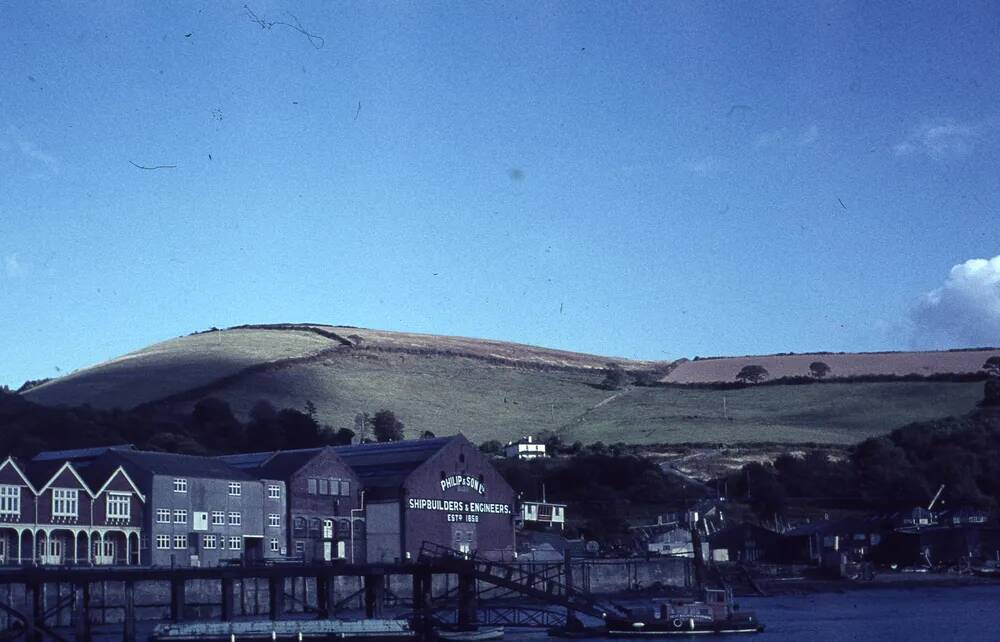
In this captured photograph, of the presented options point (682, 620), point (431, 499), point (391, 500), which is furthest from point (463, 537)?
point (682, 620)

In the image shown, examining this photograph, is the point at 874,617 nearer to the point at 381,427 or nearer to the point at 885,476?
the point at 885,476

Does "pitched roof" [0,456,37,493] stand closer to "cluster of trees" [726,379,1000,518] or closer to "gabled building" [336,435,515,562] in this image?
"gabled building" [336,435,515,562]

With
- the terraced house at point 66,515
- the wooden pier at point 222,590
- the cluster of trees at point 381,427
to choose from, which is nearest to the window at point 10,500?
the terraced house at point 66,515

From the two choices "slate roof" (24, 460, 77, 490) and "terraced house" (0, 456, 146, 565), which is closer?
"terraced house" (0, 456, 146, 565)

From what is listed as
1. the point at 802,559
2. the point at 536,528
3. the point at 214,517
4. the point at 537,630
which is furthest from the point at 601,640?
the point at 802,559

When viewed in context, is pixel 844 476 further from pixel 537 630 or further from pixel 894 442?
pixel 537 630

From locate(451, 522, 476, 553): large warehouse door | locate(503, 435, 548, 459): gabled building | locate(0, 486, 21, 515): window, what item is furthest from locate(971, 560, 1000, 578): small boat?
locate(0, 486, 21, 515): window

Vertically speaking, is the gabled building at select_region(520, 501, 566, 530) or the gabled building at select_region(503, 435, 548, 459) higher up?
the gabled building at select_region(503, 435, 548, 459)
